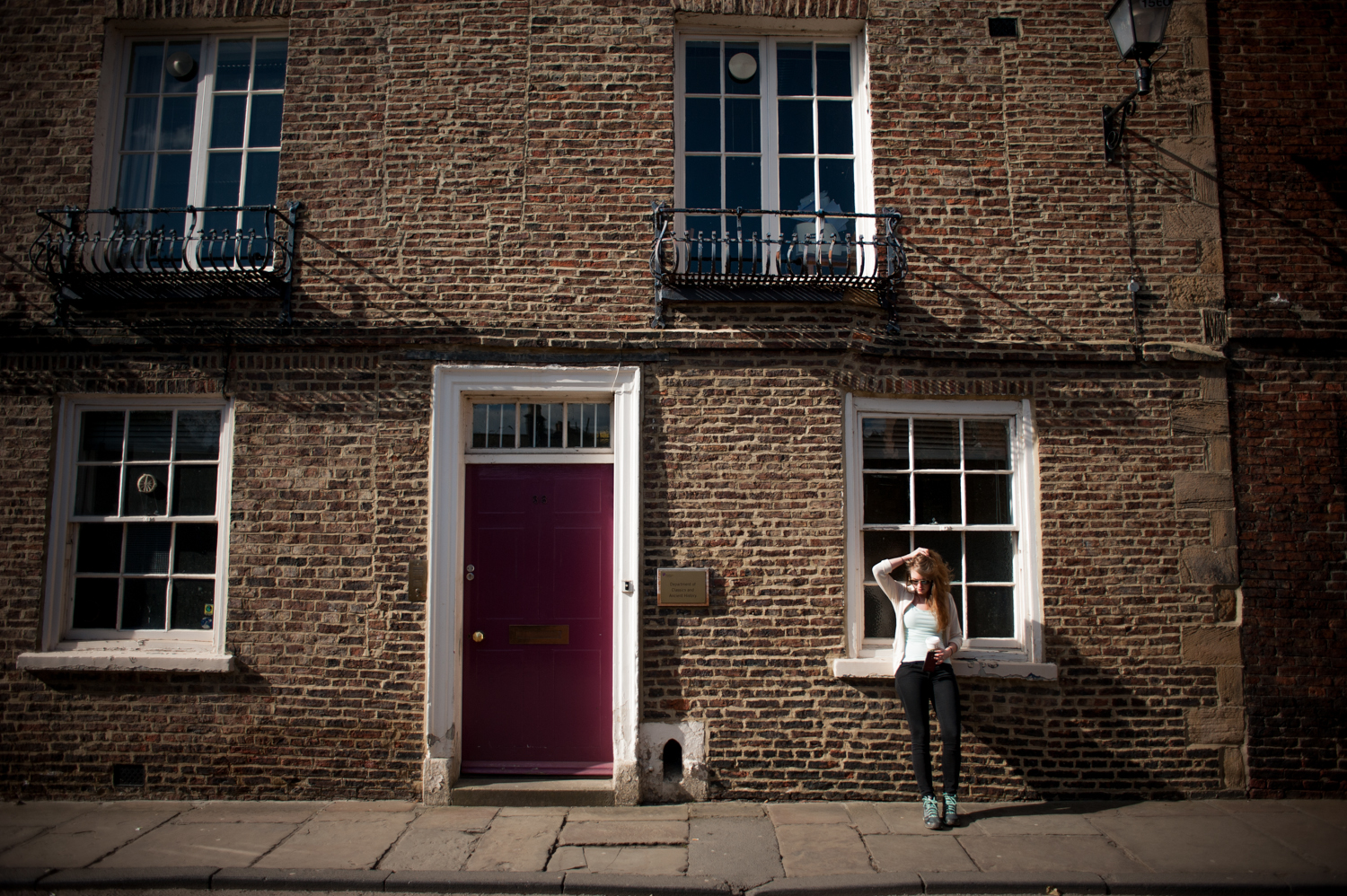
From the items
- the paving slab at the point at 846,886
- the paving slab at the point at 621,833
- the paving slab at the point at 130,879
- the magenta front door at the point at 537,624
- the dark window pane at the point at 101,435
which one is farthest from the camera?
the dark window pane at the point at 101,435

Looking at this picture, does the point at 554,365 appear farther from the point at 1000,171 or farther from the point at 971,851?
the point at 971,851

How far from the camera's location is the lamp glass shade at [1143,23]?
5.31 m

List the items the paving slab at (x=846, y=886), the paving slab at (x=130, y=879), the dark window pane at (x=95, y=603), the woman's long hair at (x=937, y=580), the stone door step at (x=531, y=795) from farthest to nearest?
the dark window pane at (x=95, y=603), the stone door step at (x=531, y=795), the woman's long hair at (x=937, y=580), the paving slab at (x=130, y=879), the paving slab at (x=846, y=886)

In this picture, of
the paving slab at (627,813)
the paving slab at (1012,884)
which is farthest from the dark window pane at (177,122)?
the paving slab at (1012,884)

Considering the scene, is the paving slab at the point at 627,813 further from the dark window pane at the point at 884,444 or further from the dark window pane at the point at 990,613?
the dark window pane at the point at 884,444

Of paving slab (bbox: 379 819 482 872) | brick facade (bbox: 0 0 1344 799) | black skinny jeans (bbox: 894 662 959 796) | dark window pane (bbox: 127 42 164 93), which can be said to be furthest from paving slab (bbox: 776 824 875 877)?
dark window pane (bbox: 127 42 164 93)

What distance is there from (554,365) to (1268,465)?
17.5 feet

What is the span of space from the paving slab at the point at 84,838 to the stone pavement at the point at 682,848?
0.05 ft

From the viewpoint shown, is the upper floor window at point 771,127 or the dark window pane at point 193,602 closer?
the dark window pane at point 193,602

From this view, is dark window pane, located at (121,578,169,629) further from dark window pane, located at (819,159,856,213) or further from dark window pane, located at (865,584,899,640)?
dark window pane, located at (819,159,856,213)

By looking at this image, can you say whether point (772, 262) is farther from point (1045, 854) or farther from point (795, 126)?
point (1045, 854)

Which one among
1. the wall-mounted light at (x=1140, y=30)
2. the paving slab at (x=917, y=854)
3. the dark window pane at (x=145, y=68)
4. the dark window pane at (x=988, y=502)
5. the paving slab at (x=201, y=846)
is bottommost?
the paving slab at (x=201, y=846)

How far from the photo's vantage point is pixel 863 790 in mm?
5391

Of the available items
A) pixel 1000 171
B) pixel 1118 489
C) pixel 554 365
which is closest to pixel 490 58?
pixel 554 365
